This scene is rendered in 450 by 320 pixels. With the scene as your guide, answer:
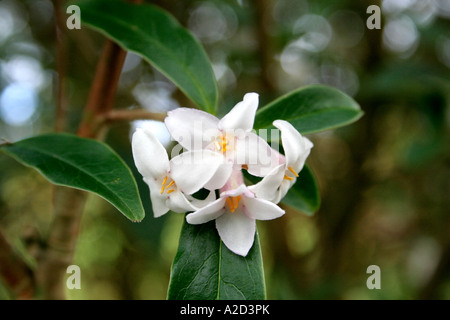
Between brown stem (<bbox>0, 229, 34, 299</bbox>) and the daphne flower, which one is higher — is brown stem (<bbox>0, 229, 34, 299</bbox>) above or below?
below

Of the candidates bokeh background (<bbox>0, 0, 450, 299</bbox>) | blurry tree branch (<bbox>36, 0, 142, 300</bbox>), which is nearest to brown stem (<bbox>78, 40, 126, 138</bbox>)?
blurry tree branch (<bbox>36, 0, 142, 300</bbox>)

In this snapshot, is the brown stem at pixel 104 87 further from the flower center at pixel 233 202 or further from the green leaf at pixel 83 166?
the flower center at pixel 233 202

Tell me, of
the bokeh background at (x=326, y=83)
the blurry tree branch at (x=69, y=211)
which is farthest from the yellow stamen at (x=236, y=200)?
the bokeh background at (x=326, y=83)

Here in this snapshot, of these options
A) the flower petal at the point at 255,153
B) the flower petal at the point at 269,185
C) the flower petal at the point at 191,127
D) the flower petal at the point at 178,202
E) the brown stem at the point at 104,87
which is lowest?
the flower petal at the point at 178,202

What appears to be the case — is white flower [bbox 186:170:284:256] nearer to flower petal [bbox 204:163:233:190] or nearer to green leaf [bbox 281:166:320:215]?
flower petal [bbox 204:163:233:190]
